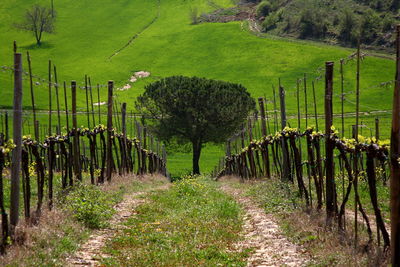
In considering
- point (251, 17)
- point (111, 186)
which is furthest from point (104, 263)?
point (251, 17)

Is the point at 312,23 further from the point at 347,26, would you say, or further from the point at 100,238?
→ the point at 100,238

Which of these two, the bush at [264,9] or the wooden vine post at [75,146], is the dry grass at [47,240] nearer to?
the wooden vine post at [75,146]

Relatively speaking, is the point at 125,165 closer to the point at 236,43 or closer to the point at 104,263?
the point at 104,263

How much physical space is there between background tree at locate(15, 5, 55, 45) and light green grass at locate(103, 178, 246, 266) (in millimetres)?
104654

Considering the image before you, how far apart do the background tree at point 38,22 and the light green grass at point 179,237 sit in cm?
10465

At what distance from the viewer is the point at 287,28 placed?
353 feet

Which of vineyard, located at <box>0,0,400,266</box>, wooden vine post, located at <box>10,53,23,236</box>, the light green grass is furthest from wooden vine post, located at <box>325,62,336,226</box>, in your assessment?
wooden vine post, located at <box>10,53,23,236</box>

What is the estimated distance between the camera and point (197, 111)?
148 ft

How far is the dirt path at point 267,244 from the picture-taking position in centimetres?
825

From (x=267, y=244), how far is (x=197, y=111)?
3577 centimetres

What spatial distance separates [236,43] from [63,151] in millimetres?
89292

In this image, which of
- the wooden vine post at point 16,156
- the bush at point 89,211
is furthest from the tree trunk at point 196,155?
the wooden vine post at point 16,156

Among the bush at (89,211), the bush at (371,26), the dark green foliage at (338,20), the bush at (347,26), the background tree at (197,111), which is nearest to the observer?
the bush at (89,211)

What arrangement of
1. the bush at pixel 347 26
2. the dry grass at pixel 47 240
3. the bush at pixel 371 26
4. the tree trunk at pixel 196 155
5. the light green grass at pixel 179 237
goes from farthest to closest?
the bush at pixel 347 26
the bush at pixel 371 26
the tree trunk at pixel 196 155
the light green grass at pixel 179 237
the dry grass at pixel 47 240
